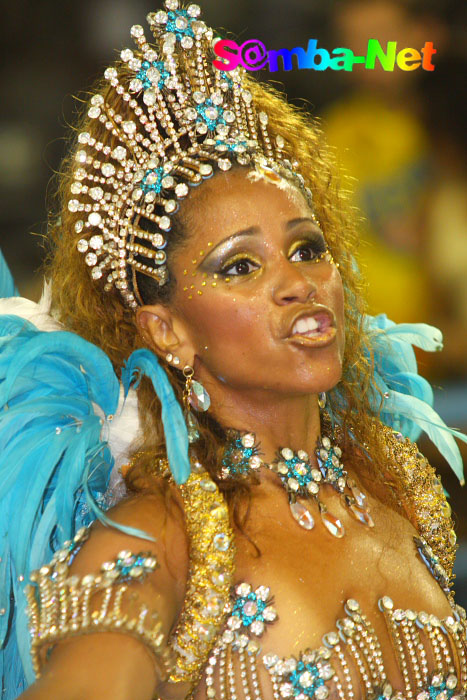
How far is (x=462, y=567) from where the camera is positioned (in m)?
3.18

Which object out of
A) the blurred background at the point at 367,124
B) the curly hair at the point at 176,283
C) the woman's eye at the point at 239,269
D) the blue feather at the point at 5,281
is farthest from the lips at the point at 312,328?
the blurred background at the point at 367,124

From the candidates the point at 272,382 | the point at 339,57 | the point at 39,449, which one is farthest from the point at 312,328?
the point at 339,57

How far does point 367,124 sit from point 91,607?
2576 mm

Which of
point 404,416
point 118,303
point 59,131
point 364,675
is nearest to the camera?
point 364,675

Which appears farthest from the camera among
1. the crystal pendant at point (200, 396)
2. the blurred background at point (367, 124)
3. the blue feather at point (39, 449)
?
the blurred background at point (367, 124)

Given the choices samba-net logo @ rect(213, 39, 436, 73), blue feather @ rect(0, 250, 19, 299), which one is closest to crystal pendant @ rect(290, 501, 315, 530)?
blue feather @ rect(0, 250, 19, 299)

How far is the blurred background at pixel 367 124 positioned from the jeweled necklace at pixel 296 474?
1.43 metres

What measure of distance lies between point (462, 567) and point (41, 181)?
204 centimetres

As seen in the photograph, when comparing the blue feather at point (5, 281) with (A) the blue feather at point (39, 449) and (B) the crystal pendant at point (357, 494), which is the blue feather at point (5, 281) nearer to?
(A) the blue feather at point (39, 449)

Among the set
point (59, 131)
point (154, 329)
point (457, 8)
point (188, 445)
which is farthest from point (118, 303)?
point (457, 8)

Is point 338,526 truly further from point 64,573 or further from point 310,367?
point 64,573

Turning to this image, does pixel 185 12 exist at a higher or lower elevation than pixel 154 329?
higher

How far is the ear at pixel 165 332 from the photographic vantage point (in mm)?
1412

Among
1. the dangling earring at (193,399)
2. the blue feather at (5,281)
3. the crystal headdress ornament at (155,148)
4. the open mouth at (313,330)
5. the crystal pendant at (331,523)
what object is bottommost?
the crystal pendant at (331,523)
